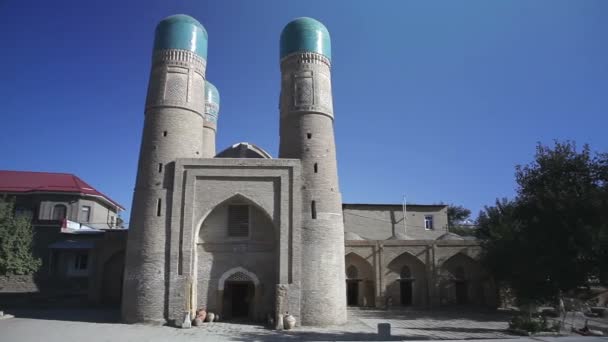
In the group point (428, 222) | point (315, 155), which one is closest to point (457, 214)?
point (428, 222)

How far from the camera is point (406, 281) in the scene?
2605 centimetres

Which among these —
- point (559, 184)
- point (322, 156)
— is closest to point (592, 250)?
point (559, 184)

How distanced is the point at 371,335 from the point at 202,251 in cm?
789

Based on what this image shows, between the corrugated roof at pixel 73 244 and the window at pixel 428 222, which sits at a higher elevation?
the window at pixel 428 222

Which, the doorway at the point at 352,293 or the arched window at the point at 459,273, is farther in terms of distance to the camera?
the arched window at the point at 459,273

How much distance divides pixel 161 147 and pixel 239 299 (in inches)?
304

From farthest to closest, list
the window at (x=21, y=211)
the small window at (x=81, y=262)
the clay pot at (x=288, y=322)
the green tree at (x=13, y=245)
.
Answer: the window at (x=21, y=211) → the small window at (x=81, y=262) → the green tree at (x=13, y=245) → the clay pot at (x=288, y=322)

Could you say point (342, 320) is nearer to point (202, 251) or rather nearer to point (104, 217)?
point (202, 251)

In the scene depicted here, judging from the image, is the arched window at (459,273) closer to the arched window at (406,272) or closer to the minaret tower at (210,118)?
the arched window at (406,272)

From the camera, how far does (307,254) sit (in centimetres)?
1788

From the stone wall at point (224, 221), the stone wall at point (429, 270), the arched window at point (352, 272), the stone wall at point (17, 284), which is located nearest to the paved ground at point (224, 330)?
the stone wall at point (224, 221)

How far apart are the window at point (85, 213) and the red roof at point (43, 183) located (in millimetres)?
1028

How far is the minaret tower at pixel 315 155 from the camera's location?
57.8ft

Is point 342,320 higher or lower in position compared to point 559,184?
lower
